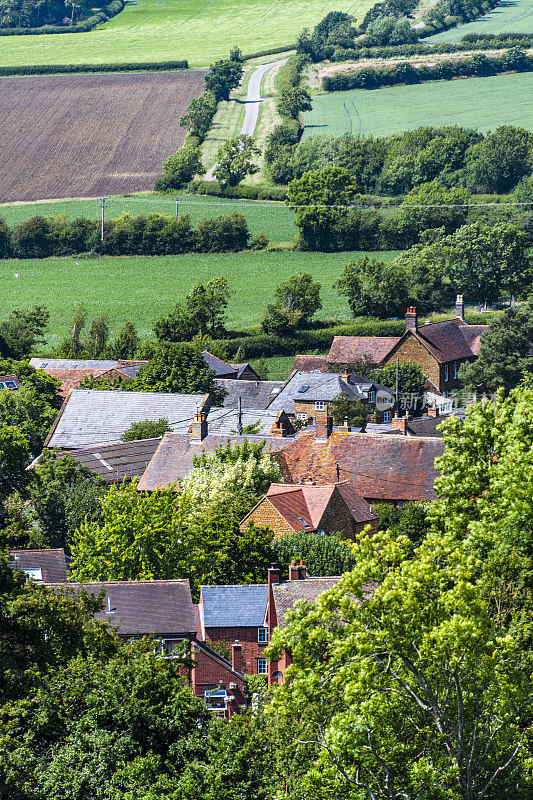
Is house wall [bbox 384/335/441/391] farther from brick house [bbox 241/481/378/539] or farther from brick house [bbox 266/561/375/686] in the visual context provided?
brick house [bbox 266/561/375/686]

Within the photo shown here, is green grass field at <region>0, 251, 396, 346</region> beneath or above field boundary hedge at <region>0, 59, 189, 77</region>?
beneath

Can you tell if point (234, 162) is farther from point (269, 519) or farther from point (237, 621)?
point (237, 621)

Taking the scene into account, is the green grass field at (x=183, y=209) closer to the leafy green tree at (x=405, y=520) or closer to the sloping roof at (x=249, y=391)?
the sloping roof at (x=249, y=391)

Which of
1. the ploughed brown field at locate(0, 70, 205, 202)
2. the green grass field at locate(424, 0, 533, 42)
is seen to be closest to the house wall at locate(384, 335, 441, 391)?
the ploughed brown field at locate(0, 70, 205, 202)

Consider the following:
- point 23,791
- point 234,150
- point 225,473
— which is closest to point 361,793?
point 23,791

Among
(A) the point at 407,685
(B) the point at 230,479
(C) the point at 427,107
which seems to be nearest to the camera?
(A) the point at 407,685

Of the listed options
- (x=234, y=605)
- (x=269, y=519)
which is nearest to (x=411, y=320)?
(x=269, y=519)
